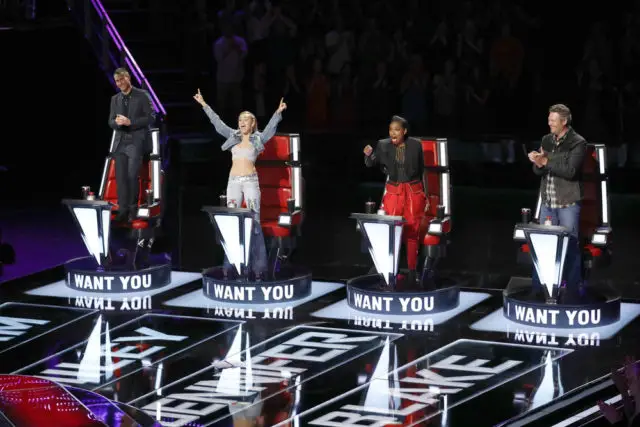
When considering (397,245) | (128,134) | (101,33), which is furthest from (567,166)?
(101,33)

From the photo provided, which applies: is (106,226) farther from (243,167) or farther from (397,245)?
(397,245)

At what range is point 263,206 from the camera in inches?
477

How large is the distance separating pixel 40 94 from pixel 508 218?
5667 millimetres

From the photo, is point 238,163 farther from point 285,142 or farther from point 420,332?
point 420,332

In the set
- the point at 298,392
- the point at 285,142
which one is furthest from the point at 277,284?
the point at 298,392

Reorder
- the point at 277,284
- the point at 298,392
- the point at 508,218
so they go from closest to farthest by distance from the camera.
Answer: the point at 298,392
the point at 277,284
the point at 508,218

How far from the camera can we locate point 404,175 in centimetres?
1112

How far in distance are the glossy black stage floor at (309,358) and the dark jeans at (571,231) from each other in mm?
483

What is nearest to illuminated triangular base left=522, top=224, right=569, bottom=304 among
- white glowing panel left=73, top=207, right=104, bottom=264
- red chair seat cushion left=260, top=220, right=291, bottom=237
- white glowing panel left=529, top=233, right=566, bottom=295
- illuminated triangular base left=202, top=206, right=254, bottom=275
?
white glowing panel left=529, top=233, right=566, bottom=295

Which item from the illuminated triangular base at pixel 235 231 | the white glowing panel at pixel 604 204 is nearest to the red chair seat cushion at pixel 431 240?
the white glowing panel at pixel 604 204

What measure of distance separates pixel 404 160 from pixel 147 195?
2.37 metres

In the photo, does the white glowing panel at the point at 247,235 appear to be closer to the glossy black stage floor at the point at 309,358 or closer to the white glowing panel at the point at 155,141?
the glossy black stage floor at the point at 309,358

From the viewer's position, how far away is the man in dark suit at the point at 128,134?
1202cm

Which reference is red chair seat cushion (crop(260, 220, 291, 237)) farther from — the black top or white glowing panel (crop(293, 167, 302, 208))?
the black top
